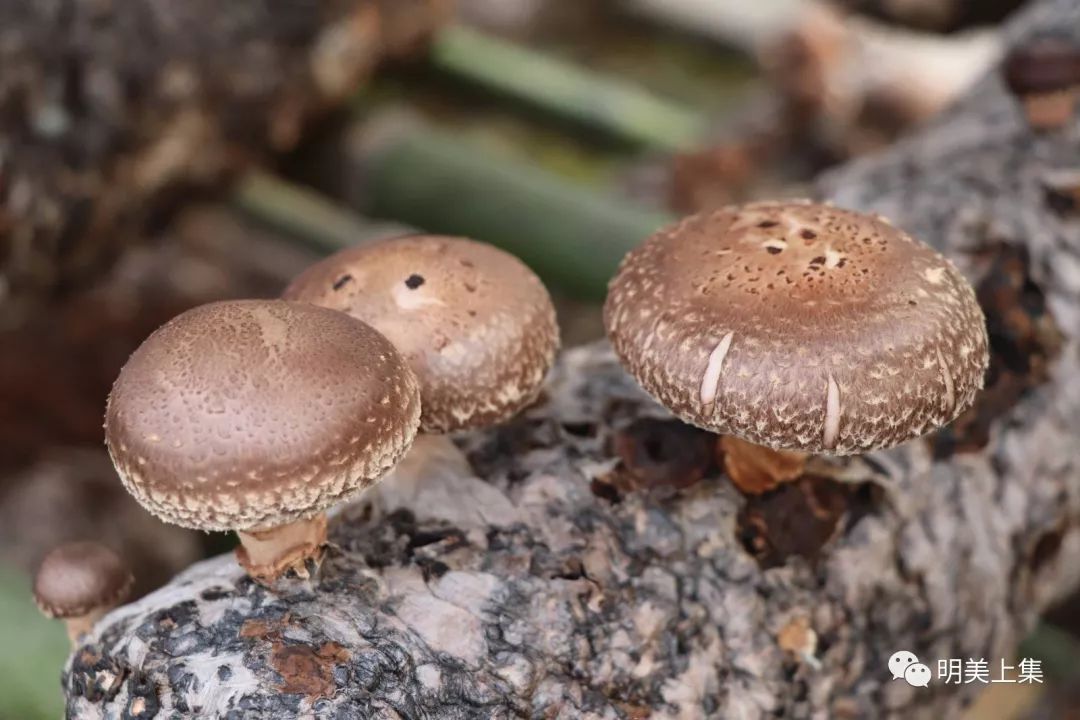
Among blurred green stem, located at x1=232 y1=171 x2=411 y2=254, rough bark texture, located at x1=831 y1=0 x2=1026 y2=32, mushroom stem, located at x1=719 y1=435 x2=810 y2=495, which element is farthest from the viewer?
rough bark texture, located at x1=831 y1=0 x2=1026 y2=32

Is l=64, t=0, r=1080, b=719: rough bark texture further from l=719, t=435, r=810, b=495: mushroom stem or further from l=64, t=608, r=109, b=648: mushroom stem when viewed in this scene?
l=64, t=608, r=109, b=648: mushroom stem

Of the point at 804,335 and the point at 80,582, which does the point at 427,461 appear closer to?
the point at 80,582

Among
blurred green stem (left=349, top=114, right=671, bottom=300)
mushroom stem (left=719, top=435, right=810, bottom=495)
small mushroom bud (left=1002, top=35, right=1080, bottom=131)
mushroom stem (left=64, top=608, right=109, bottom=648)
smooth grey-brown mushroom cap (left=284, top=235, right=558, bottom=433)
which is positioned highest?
small mushroom bud (left=1002, top=35, right=1080, bottom=131)

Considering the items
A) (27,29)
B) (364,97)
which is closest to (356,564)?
(27,29)

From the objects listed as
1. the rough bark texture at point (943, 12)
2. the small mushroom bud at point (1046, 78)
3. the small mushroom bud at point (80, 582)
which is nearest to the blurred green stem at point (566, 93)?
the rough bark texture at point (943, 12)

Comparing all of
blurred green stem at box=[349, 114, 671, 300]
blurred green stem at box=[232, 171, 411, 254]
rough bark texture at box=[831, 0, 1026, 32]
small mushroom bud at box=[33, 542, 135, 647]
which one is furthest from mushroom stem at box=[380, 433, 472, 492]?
rough bark texture at box=[831, 0, 1026, 32]

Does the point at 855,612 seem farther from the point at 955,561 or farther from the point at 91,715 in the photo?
the point at 91,715

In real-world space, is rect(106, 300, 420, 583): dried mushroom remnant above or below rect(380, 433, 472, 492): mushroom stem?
above

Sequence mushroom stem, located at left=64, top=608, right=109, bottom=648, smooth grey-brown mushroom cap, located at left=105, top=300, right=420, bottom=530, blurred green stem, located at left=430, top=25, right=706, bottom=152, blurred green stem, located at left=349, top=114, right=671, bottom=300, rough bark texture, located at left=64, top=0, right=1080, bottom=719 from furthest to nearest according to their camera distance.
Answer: blurred green stem, located at left=430, top=25, right=706, bottom=152
blurred green stem, located at left=349, top=114, right=671, bottom=300
mushroom stem, located at left=64, top=608, right=109, bottom=648
rough bark texture, located at left=64, top=0, right=1080, bottom=719
smooth grey-brown mushroom cap, located at left=105, top=300, right=420, bottom=530
